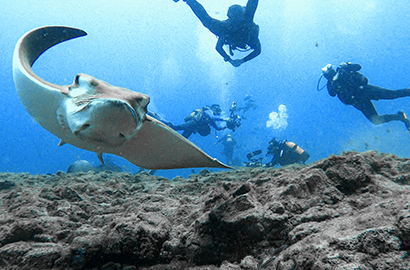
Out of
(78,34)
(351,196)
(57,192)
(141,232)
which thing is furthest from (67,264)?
(78,34)

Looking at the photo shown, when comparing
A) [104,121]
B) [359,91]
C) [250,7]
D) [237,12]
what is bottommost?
[104,121]

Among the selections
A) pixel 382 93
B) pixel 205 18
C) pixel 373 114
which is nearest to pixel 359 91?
pixel 382 93

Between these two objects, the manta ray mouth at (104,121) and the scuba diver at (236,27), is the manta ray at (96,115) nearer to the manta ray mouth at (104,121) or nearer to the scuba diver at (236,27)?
the manta ray mouth at (104,121)

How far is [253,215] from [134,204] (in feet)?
4.82

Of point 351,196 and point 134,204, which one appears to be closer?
point 351,196

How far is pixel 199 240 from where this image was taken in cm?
136

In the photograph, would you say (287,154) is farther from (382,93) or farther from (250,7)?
(250,7)

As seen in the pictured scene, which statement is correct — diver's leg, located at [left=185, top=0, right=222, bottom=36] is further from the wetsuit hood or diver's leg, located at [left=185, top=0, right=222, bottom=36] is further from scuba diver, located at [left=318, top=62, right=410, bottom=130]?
scuba diver, located at [left=318, top=62, right=410, bottom=130]

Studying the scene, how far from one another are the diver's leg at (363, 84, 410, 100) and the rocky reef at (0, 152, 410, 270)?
28.1ft

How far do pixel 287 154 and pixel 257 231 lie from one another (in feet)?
25.8

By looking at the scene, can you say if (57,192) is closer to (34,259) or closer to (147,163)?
(147,163)

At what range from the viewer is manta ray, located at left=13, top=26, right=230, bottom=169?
136 centimetres

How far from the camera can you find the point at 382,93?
847cm

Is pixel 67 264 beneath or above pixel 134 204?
beneath
